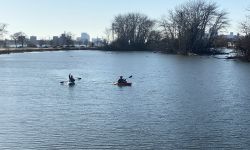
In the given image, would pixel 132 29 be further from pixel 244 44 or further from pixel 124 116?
pixel 124 116

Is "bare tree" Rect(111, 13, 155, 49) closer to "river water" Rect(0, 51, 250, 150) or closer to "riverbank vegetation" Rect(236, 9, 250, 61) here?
"riverbank vegetation" Rect(236, 9, 250, 61)

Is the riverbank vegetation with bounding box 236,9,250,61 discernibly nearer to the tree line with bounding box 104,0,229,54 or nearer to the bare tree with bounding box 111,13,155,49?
the tree line with bounding box 104,0,229,54

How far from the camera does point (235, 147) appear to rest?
18641 millimetres

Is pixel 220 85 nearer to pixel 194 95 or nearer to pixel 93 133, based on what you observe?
pixel 194 95

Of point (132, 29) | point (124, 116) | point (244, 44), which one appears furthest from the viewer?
point (132, 29)

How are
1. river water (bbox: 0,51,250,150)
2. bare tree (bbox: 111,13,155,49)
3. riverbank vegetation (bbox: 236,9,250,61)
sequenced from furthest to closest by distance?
bare tree (bbox: 111,13,155,49) → riverbank vegetation (bbox: 236,9,250,61) → river water (bbox: 0,51,250,150)

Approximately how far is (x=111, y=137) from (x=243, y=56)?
6252 centimetres

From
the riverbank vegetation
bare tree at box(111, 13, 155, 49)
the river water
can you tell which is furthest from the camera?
bare tree at box(111, 13, 155, 49)

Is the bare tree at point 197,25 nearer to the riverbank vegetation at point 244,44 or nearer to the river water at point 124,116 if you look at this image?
the riverbank vegetation at point 244,44

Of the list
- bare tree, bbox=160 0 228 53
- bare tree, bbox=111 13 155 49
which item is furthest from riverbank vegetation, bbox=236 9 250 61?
bare tree, bbox=111 13 155 49

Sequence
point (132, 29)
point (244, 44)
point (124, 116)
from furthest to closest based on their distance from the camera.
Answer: point (132, 29) → point (244, 44) → point (124, 116)

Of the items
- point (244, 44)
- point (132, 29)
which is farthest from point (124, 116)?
point (132, 29)

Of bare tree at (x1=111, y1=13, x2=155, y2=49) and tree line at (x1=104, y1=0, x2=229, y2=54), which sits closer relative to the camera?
tree line at (x1=104, y1=0, x2=229, y2=54)

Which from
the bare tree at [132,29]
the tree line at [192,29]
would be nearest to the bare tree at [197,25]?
the tree line at [192,29]
